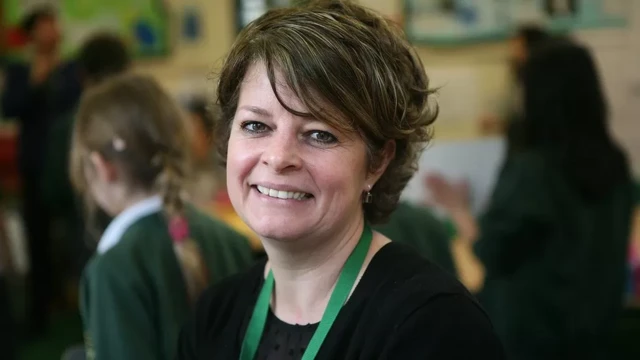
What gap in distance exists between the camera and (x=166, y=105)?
Answer: 5.77 feet

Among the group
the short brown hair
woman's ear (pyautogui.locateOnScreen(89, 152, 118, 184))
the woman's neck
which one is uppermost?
the short brown hair

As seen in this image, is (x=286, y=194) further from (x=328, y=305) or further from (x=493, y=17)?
(x=493, y=17)

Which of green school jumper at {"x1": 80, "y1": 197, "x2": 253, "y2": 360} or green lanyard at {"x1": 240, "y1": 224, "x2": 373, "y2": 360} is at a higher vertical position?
green lanyard at {"x1": 240, "y1": 224, "x2": 373, "y2": 360}

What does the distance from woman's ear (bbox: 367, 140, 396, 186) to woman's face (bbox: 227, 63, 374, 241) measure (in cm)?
4

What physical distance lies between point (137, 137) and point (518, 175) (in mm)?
1189

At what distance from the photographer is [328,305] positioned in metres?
1.09

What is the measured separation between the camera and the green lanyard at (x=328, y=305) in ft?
3.53

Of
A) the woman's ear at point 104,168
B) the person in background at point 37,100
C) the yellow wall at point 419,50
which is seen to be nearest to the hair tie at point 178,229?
the woman's ear at point 104,168

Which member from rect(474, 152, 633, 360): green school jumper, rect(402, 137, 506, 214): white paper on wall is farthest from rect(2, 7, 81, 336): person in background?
rect(474, 152, 633, 360): green school jumper

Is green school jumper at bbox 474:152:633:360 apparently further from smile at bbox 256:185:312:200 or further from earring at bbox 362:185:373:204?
smile at bbox 256:185:312:200

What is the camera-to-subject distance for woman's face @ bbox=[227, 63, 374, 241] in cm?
106

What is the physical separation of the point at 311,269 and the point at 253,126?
0.23m

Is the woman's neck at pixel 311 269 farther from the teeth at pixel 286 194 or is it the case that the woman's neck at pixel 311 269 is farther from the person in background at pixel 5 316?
the person in background at pixel 5 316

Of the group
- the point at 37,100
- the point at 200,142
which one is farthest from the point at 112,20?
the point at 200,142
